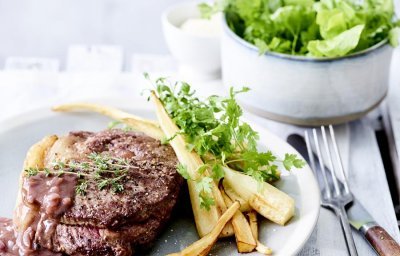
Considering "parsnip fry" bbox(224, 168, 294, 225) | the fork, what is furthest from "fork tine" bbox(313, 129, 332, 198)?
"parsnip fry" bbox(224, 168, 294, 225)

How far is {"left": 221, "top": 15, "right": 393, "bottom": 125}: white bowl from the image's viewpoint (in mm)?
3832

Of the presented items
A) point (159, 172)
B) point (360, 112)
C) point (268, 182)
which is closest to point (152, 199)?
point (159, 172)

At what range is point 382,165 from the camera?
12.8 ft

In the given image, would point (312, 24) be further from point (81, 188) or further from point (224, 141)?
point (81, 188)

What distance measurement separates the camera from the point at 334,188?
3604 millimetres

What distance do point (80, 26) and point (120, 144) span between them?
10.8ft

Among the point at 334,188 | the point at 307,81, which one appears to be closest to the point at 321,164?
the point at 334,188

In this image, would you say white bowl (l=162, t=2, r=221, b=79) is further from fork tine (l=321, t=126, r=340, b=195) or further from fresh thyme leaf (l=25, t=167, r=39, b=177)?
fresh thyme leaf (l=25, t=167, r=39, b=177)

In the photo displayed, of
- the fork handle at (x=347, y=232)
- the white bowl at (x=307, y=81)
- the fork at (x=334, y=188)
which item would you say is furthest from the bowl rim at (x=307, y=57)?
the fork handle at (x=347, y=232)

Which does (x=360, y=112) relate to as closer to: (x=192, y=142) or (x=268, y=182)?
(x=268, y=182)

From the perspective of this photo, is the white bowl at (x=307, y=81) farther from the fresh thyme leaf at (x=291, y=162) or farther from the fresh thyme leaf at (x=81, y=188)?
the fresh thyme leaf at (x=81, y=188)

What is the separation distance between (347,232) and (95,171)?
4.15ft

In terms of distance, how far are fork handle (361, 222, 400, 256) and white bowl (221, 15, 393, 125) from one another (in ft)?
2.90

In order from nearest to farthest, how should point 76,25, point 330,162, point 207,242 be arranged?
1. point 207,242
2. point 330,162
3. point 76,25
